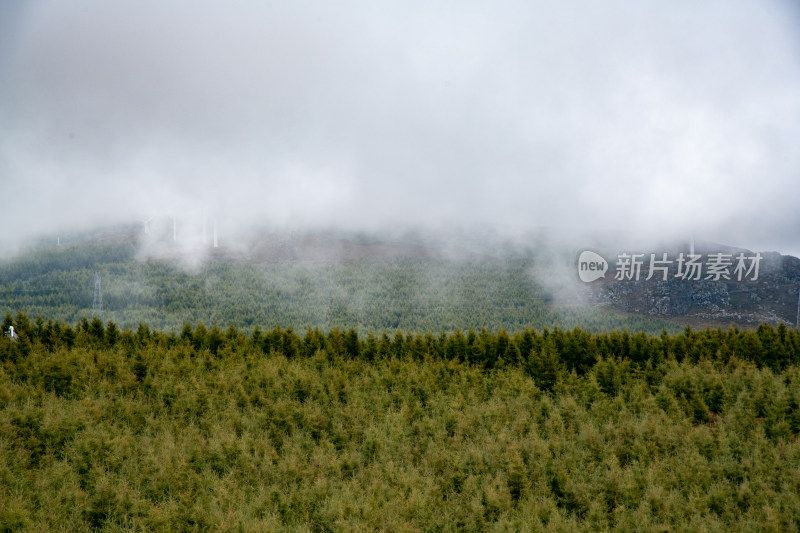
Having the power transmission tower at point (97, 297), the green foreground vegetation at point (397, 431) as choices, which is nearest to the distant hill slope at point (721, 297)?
the green foreground vegetation at point (397, 431)

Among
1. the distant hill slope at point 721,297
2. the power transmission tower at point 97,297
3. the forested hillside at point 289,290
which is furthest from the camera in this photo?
the forested hillside at point 289,290

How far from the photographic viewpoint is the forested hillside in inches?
2768

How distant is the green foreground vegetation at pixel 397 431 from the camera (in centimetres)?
1145

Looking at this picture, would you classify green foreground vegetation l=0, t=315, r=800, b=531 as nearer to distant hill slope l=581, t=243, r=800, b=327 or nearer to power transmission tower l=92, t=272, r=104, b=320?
distant hill slope l=581, t=243, r=800, b=327

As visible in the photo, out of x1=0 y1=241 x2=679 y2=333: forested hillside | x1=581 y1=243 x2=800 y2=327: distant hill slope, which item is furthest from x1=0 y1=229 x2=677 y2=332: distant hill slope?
x1=581 y1=243 x2=800 y2=327: distant hill slope

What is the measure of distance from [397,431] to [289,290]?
67.6 meters

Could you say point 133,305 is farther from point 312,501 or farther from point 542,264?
point 312,501

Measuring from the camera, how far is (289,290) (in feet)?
263

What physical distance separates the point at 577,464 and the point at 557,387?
462 cm

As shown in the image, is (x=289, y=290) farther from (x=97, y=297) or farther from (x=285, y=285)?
(x=97, y=297)

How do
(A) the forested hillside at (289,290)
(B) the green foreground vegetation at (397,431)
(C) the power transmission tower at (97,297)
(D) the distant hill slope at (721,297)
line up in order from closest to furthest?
(B) the green foreground vegetation at (397,431)
(D) the distant hill slope at (721,297)
(C) the power transmission tower at (97,297)
(A) the forested hillside at (289,290)

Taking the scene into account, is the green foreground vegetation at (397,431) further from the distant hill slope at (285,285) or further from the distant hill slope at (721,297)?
the distant hill slope at (285,285)

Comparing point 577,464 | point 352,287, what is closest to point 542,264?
point 352,287

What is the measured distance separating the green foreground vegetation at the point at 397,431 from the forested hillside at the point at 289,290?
47.4 m
